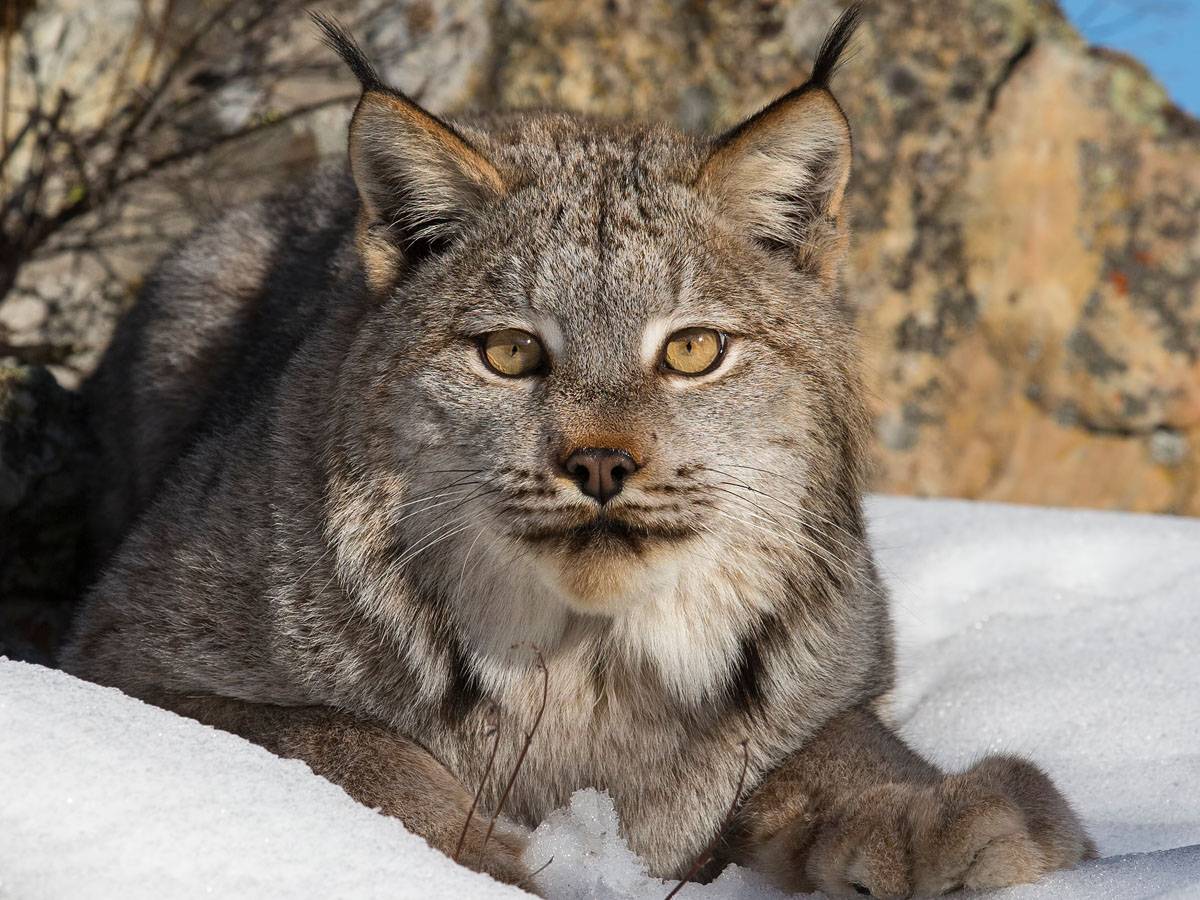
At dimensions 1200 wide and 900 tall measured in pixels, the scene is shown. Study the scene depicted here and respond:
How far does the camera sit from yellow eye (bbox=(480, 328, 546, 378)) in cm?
294

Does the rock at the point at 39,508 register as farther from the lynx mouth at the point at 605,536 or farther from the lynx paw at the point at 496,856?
the lynx mouth at the point at 605,536

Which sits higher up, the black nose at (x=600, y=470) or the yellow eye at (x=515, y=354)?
the yellow eye at (x=515, y=354)

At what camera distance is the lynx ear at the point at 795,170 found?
3.07 meters

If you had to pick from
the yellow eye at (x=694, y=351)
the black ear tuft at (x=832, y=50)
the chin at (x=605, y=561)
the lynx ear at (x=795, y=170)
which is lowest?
the chin at (x=605, y=561)

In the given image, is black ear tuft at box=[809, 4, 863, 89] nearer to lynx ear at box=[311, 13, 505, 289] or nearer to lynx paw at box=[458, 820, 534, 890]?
lynx ear at box=[311, 13, 505, 289]

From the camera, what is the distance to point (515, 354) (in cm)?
295

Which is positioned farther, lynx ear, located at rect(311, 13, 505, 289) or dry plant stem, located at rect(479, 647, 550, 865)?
lynx ear, located at rect(311, 13, 505, 289)

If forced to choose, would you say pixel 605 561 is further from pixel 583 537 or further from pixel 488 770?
pixel 488 770

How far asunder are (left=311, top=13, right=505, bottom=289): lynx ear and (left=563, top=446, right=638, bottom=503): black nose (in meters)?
0.81

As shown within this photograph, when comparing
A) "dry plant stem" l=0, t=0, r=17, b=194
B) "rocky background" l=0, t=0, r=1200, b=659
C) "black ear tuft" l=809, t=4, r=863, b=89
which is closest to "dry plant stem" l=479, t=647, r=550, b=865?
"black ear tuft" l=809, t=4, r=863, b=89

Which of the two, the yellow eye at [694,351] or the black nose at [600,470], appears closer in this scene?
the black nose at [600,470]

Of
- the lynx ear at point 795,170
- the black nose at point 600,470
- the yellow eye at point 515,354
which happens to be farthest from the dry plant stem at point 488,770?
the lynx ear at point 795,170

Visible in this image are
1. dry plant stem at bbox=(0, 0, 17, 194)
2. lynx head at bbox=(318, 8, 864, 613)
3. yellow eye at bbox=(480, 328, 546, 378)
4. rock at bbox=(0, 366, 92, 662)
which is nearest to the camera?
lynx head at bbox=(318, 8, 864, 613)

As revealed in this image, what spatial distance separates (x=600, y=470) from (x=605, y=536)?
0.14m
